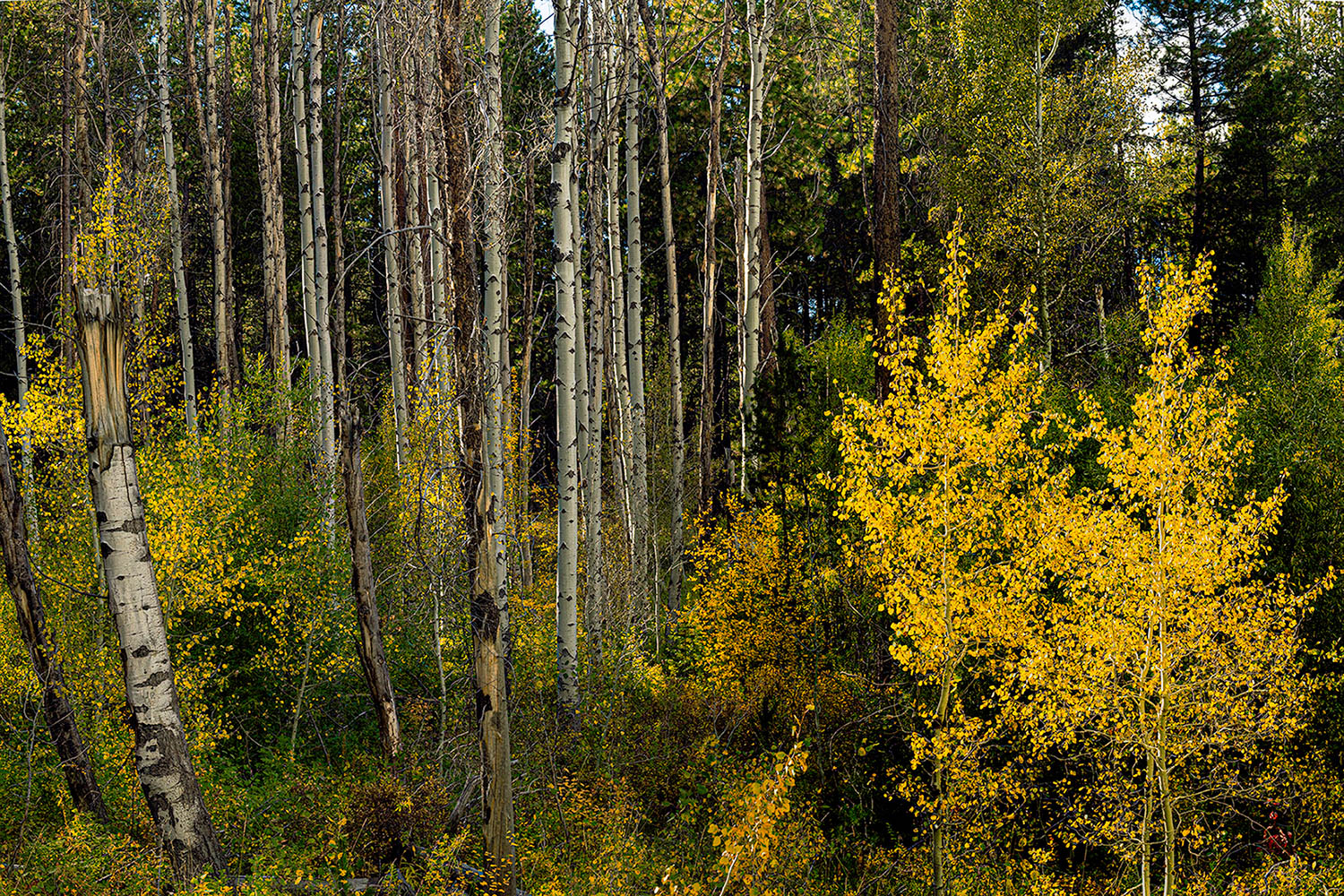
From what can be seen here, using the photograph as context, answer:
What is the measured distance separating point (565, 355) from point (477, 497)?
252 cm

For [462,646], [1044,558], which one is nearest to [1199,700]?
[1044,558]

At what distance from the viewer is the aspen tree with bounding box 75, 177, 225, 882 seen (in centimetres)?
475

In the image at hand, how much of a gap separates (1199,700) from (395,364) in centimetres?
984

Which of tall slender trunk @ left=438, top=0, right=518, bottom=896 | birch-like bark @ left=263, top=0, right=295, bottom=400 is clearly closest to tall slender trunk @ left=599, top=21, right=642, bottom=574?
birch-like bark @ left=263, top=0, right=295, bottom=400

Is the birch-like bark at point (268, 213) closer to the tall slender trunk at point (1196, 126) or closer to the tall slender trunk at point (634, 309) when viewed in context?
the tall slender trunk at point (634, 309)

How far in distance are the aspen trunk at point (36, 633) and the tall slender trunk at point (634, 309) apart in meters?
6.71

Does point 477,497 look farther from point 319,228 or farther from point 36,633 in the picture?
point 319,228

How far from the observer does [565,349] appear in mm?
7859

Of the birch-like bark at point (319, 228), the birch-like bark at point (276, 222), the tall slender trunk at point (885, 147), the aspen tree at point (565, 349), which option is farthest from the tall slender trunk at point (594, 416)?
the birch-like bark at point (276, 222)

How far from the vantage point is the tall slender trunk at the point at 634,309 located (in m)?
10.9

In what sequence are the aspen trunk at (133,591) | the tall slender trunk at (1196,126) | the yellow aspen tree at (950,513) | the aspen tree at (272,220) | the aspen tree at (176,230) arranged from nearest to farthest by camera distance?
the aspen trunk at (133,591) → the yellow aspen tree at (950,513) → the aspen tree at (272,220) → the aspen tree at (176,230) → the tall slender trunk at (1196,126)

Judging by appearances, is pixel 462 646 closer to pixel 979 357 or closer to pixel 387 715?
pixel 387 715

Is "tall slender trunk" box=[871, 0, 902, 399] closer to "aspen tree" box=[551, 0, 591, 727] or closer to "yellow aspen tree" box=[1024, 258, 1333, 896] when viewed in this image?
"yellow aspen tree" box=[1024, 258, 1333, 896]

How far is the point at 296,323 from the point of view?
2562 centimetres
